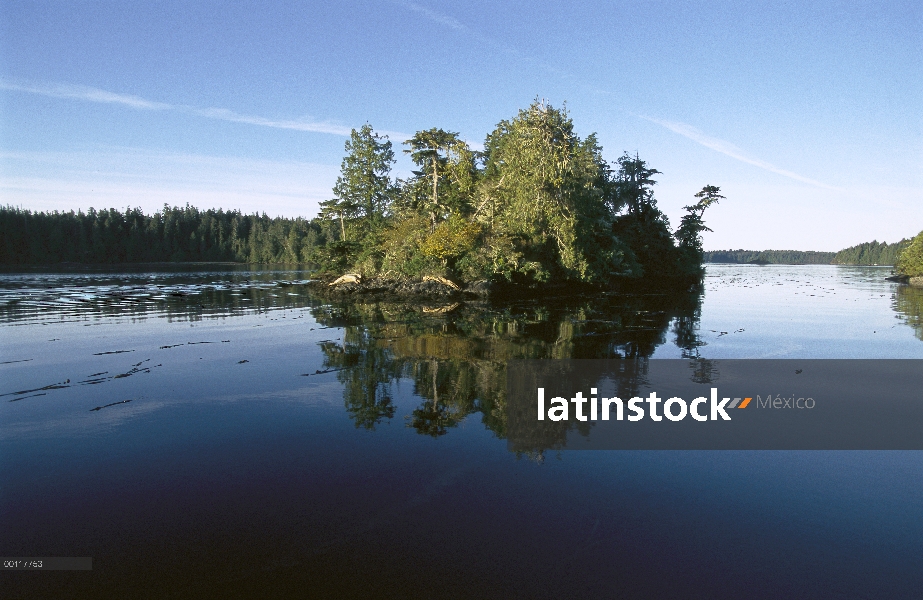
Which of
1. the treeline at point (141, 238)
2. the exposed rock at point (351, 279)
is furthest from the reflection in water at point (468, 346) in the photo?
the treeline at point (141, 238)

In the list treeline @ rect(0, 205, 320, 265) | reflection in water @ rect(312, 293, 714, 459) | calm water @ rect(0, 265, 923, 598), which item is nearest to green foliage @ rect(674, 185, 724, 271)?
reflection in water @ rect(312, 293, 714, 459)

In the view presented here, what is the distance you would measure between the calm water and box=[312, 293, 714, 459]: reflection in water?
0.16 meters

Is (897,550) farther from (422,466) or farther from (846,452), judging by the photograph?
(422,466)

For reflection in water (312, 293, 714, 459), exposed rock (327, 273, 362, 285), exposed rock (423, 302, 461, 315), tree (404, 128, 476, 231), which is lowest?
reflection in water (312, 293, 714, 459)

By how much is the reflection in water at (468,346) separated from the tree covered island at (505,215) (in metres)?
Answer: 10.3

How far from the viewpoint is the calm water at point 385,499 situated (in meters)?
6.42

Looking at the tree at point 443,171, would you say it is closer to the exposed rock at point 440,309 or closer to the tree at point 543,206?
the tree at point 543,206

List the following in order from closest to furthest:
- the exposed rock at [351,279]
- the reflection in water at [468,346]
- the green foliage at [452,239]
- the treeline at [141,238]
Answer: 1. the reflection in water at [468,346]
2. the green foliage at [452,239]
3. the exposed rock at [351,279]
4. the treeline at [141,238]

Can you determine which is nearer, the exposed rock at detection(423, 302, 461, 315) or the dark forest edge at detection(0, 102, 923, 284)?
the exposed rock at detection(423, 302, 461, 315)

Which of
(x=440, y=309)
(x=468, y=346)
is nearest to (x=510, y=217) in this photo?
(x=440, y=309)

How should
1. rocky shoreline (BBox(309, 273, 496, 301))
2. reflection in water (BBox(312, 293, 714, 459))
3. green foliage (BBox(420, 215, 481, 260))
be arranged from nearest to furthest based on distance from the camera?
1. reflection in water (BBox(312, 293, 714, 459))
2. rocky shoreline (BBox(309, 273, 496, 301))
3. green foliage (BBox(420, 215, 481, 260))

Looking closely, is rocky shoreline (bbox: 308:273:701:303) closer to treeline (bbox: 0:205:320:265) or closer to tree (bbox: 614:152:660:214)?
tree (bbox: 614:152:660:214)

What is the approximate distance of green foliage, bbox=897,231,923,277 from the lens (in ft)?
281

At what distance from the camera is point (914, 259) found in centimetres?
8762
